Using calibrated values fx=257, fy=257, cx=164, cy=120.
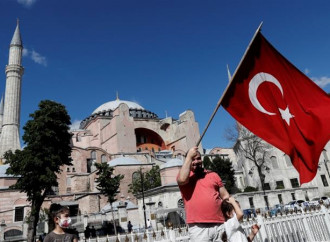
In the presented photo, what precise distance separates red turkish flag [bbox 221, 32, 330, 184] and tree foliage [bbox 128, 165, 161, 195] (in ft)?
85.3

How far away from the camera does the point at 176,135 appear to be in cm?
5072

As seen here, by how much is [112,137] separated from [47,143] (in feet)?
83.6

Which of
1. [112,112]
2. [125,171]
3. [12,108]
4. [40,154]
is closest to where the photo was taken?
[40,154]

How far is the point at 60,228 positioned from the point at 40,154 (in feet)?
53.1


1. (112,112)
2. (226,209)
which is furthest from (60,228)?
(112,112)

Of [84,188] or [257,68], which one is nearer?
[257,68]

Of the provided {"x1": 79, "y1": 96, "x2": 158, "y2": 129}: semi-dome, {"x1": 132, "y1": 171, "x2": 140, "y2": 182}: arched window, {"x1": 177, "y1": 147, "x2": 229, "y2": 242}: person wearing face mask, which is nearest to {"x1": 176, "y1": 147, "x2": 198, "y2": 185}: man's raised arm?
{"x1": 177, "y1": 147, "x2": 229, "y2": 242}: person wearing face mask

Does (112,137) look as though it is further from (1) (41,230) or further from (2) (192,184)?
(2) (192,184)

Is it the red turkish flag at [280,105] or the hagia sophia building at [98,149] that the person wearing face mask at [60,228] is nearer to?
the red turkish flag at [280,105]

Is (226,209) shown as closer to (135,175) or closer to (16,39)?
(135,175)

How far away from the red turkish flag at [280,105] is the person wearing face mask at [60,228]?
9.24 ft

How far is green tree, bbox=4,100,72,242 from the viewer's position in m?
17.0

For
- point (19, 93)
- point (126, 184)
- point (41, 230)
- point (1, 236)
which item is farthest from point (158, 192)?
point (19, 93)

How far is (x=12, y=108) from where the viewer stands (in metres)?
35.5
